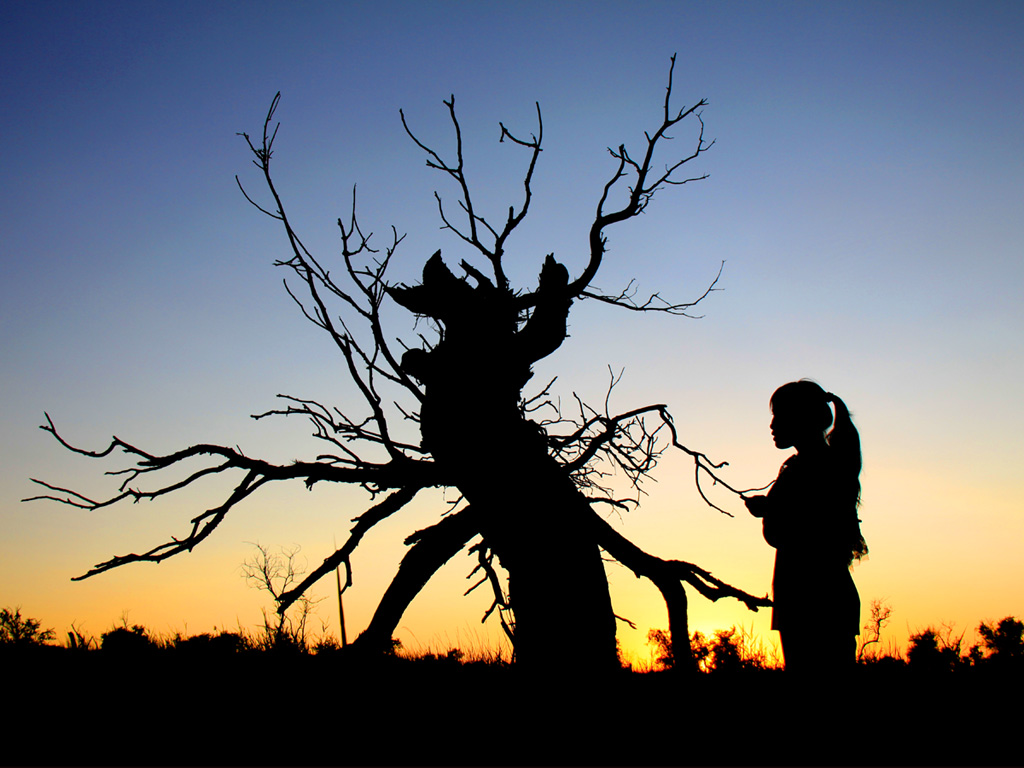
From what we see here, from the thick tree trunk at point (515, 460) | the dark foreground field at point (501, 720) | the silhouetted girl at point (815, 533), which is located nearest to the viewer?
the silhouetted girl at point (815, 533)

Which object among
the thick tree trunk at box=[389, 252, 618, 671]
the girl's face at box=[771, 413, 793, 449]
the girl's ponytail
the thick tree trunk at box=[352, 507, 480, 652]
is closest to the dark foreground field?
the thick tree trunk at box=[352, 507, 480, 652]

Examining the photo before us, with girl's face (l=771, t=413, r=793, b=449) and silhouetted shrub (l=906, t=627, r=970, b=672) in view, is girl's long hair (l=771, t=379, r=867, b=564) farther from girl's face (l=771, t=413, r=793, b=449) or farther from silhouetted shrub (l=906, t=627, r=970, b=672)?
silhouetted shrub (l=906, t=627, r=970, b=672)

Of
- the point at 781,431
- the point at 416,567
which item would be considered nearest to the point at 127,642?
the point at 416,567

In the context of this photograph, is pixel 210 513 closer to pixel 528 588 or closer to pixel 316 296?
pixel 316 296

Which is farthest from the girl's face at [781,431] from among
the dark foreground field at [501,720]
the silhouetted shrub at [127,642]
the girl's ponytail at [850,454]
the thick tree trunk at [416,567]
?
the silhouetted shrub at [127,642]

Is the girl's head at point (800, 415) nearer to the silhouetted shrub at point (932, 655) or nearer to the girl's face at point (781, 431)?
the girl's face at point (781, 431)

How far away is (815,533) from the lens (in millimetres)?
2709

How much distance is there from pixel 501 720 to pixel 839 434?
2.49 m

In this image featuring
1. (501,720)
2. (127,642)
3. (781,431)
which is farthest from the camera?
(127,642)

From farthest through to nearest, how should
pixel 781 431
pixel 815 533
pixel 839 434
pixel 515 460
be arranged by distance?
1. pixel 515 460
2. pixel 781 431
3. pixel 839 434
4. pixel 815 533

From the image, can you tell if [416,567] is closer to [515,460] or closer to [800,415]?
[515,460]

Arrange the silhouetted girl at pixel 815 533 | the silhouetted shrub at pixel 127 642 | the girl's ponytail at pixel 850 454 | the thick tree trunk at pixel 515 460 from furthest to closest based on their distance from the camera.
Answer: the silhouetted shrub at pixel 127 642 → the thick tree trunk at pixel 515 460 → the girl's ponytail at pixel 850 454 → the silhouetted girl at pixel 815 533

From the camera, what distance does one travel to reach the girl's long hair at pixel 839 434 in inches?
108

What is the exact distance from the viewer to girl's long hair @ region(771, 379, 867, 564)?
9.00ft
